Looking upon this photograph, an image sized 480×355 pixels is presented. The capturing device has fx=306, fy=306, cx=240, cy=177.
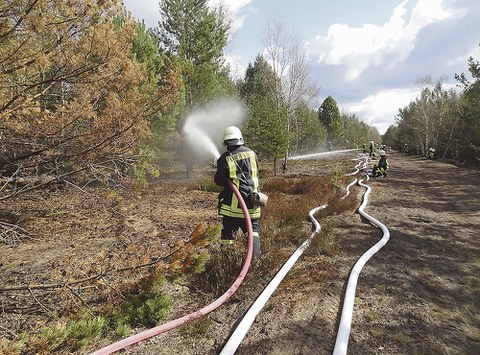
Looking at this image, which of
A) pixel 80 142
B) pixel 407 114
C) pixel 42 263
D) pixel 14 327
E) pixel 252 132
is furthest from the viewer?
pixel 407 114

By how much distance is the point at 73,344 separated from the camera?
2.69 m

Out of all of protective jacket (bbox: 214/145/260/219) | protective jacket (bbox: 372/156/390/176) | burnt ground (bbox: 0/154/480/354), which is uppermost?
protective jacket (bbox: 214/145/260/219)

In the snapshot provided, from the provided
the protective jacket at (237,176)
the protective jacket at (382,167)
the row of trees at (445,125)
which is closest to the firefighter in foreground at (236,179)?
the protective jacket at (237,176)

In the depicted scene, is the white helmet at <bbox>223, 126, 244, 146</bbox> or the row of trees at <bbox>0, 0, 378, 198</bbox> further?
the white helmet at <bbox>223, 126, 244, 146</bbox>

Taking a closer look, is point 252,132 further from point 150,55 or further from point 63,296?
point 63,296

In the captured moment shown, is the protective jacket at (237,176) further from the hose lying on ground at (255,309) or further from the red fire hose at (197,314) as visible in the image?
the hose lying on ground at (255,309)

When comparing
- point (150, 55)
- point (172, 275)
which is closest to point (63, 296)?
point (172, 275)

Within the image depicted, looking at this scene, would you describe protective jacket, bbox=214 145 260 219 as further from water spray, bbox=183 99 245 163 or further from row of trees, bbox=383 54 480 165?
row of trees, bbox=383 54 480 165

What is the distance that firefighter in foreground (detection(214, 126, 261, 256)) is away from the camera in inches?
166

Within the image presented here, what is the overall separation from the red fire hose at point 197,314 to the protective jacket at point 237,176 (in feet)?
0.38

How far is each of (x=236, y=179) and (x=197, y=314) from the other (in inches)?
72.3

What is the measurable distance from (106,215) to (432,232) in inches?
310

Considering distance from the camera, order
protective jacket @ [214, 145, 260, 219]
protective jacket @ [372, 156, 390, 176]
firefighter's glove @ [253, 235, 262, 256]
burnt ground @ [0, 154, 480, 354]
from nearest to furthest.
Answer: burnt ground @ [0, 154, 480, 354], firefighter's glove @ [253, 235, 262, 256], protective jacket @ [214, 145, 260, 219], protective jacket @ [372, 156, 390, 176]

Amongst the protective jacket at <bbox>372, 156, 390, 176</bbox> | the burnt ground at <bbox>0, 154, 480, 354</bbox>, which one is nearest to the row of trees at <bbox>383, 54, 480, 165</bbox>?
the protective jacket at <bbox>372, 156, 390, 176</bbox>
